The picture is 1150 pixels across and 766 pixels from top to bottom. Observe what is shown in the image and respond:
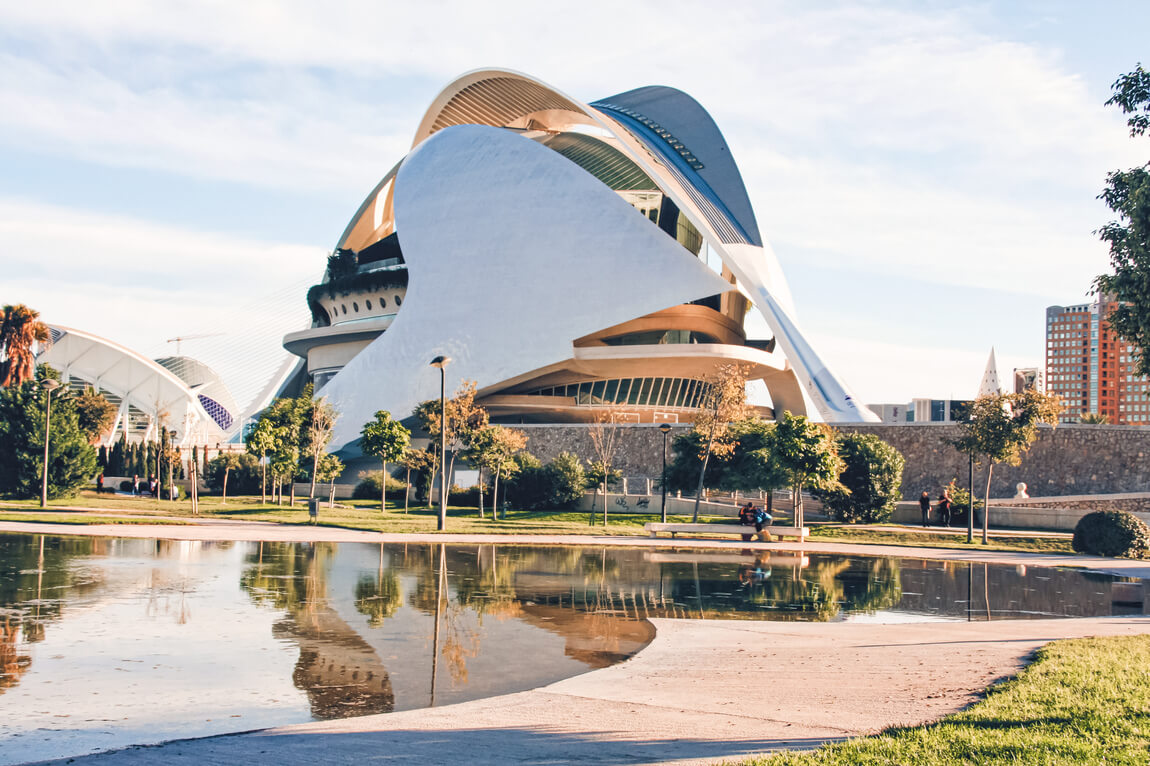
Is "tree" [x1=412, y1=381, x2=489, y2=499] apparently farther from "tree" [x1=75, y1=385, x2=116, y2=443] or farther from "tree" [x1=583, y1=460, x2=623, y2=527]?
"tree" [x1=75, y1=385, x2=116, y2=443]

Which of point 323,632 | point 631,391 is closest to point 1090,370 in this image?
point 631,391

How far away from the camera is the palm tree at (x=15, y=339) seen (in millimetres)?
47094

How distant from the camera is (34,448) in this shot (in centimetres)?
3073

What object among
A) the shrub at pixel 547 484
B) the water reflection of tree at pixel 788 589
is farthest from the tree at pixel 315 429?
the water reflection of tree at pixel 788 589

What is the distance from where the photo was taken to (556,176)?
4728cm

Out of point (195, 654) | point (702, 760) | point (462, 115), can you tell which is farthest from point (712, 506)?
point (462, 115)

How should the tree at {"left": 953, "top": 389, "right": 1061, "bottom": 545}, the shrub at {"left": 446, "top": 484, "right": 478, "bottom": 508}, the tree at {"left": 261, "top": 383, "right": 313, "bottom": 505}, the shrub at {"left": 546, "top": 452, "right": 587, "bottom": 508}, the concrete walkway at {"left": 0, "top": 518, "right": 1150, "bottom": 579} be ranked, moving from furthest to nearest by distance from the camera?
the shrub at {"left": 446, "top": 484, "right": 478, "bottom": 508}, the tree at {"left": 261, "top": 383, "right": 313, "bottom": 505}, the shrub at {"left": 546, "top": 452, "right": 587, "bottom": 508}, the tree at {"left": 953, "top": 389, "right": 1061, "bottom": 545}, the concrete walkway at {"left": 0, "top": 518, "right": 1150, "bottom": 579}

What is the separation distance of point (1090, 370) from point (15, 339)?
141 m

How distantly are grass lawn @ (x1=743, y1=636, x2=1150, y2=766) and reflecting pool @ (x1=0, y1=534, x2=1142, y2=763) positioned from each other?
3.05 m

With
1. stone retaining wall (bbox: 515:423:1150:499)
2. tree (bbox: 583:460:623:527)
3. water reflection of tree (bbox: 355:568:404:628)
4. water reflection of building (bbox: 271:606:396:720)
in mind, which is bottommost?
water reflection of tree (bbox: 355:568:404:628)

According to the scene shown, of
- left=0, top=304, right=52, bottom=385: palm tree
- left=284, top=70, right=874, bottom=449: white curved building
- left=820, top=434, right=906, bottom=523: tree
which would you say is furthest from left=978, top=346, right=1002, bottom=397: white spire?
Result: left=0, top=304, right=52, bottom=385: palm tree

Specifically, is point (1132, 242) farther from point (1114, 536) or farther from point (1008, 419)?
point (1008, 419)

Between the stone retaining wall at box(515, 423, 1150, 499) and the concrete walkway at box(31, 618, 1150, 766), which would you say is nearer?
the concrete walkway at box(31, 618, 1150, 766)

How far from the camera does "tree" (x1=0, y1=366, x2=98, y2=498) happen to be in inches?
1201
